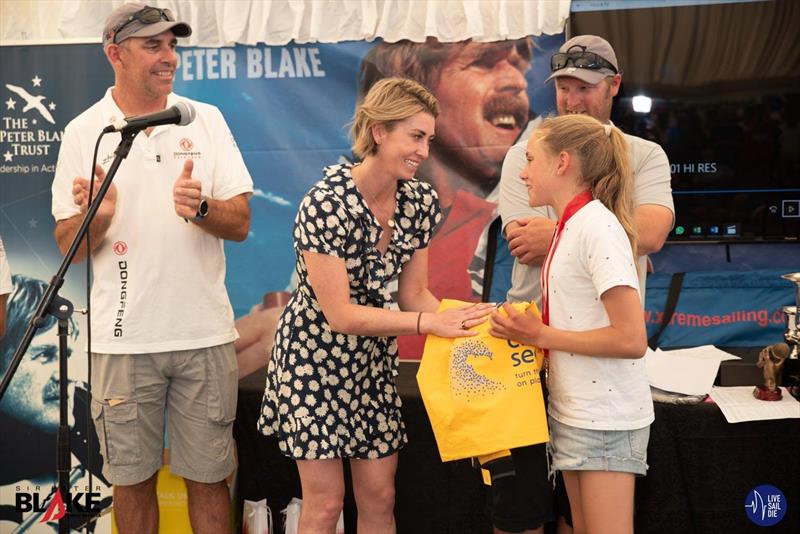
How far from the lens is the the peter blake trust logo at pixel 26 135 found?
3.81 m

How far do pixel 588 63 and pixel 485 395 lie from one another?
47.2 inches

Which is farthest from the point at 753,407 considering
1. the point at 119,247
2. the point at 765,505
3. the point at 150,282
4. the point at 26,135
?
the point at 26,135

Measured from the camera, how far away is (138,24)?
283cm

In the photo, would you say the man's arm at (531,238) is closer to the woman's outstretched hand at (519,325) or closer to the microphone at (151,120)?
the woman's outstretched hand at (519,325)

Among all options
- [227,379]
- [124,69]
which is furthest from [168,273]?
[124,69]

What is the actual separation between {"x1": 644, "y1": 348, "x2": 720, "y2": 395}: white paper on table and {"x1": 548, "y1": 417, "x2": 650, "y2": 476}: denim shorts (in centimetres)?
75

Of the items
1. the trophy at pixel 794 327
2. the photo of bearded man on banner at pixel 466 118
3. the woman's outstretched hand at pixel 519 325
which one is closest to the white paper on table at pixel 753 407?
the trophy at pixel 794 327

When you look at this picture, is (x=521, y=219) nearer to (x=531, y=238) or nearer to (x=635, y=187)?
(x=531, y=238)

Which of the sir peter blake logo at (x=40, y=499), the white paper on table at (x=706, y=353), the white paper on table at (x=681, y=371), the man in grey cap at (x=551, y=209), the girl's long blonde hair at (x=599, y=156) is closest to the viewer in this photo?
the girl's long blonde hair at (x=599, y=156)

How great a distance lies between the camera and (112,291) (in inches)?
111

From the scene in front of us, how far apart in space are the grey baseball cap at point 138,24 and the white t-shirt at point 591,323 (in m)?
1.46

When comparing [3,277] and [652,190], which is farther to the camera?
[3,277]

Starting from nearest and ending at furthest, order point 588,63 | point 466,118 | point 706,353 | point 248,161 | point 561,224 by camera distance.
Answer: point 561,224, point 588,63, point 706,353, point 466,118, point 248,161

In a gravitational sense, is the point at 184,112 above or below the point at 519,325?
above
